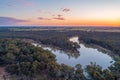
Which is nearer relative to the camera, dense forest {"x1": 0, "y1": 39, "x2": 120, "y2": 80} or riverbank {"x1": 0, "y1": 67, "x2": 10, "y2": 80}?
dense forest {"x1": 0, "y1": 39, "x2": 120, "y2": 80}

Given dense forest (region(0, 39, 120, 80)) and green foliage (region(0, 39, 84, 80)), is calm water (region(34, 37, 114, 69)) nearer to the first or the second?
green foliage (region(0, 39, 84, 80))

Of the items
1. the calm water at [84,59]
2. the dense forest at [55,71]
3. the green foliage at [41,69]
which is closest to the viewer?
the dense forest at [55,71]

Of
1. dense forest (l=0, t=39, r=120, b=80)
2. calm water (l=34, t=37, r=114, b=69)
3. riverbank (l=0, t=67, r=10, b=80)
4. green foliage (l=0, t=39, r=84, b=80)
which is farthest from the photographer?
calm water (l=34, t=37, r=114, b=69)

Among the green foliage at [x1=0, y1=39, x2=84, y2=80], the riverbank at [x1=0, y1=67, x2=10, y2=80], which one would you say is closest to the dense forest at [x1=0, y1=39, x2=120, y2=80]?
the green foliage at [x1=0, y1=39, x2=84, y2=80]

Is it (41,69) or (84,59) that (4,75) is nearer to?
(41,69)

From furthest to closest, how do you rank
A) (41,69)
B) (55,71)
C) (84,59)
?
(84,59) → (41,69) → (55,71)

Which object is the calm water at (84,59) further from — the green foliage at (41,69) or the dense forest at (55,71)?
the dense forest at (55,71)

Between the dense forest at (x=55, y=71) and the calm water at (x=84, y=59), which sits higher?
the dense forest at (x=55, y=71)

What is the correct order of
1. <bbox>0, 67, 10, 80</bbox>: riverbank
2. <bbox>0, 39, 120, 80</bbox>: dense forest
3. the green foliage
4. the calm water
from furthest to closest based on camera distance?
the calm water → <bbox>0, 67, 10, 80</bbox>: riverbank → the green foliage → <bbox>0, 39, 120, 80</bbox>: dense forest

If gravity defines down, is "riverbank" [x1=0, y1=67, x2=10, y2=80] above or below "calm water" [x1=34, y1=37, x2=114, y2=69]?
above

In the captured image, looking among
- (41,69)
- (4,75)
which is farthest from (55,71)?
(4,75)

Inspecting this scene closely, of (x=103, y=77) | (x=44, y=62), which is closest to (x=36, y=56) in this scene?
(x=44, y=62)

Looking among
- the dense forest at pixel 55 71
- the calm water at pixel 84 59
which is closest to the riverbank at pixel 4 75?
the dense forest at pixel 55 71
